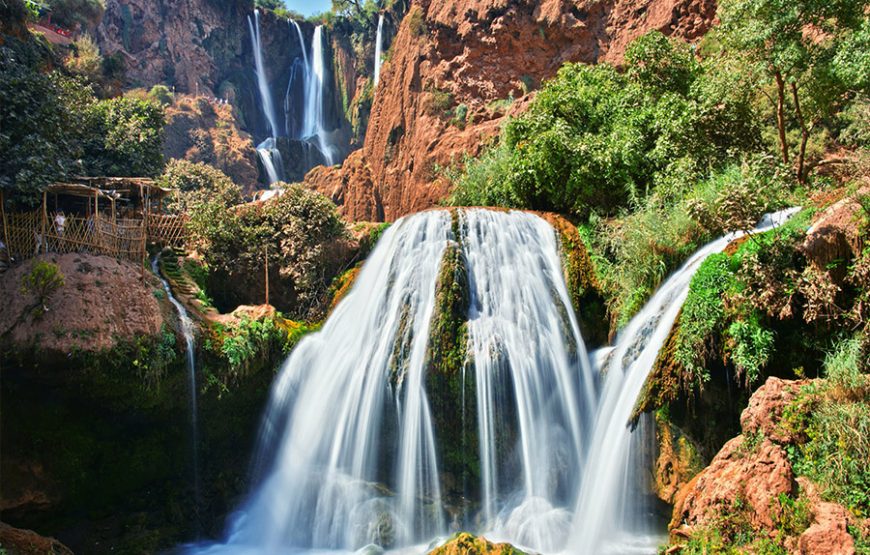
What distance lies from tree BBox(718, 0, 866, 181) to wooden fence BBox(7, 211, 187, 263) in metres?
13.9

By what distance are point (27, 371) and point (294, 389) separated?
193 inches

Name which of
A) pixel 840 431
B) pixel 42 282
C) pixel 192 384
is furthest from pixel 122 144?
pixel 840 431

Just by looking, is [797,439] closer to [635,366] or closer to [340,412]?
[635,366]

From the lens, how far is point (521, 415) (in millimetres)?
10398

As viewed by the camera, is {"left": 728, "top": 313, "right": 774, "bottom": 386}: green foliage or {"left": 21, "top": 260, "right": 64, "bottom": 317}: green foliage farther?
{"left": 21, "top": 260, "right": 64, "bottom": 317}: green foliage

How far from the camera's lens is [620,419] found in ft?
28.5

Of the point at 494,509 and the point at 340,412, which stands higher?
the point at 340,412

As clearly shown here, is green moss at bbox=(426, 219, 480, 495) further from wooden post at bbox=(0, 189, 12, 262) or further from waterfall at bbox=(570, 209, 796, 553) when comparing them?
wooden post at bbox=(0, 189, 12, 262)

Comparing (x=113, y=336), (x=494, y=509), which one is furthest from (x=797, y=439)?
(x=113, y=336)

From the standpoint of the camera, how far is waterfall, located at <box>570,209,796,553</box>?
8219 mm

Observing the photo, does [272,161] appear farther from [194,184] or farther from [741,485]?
[741,485]

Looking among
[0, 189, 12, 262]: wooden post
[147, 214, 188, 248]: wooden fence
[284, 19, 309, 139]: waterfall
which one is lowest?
[0, 189, 12, 262]: wooden post

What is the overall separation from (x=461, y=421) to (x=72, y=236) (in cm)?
922

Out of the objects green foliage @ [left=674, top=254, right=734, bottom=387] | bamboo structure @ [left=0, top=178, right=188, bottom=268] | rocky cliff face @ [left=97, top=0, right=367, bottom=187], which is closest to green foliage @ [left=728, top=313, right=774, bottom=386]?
green foliage @ [left=674, top=254, right=734, bottom=387]
